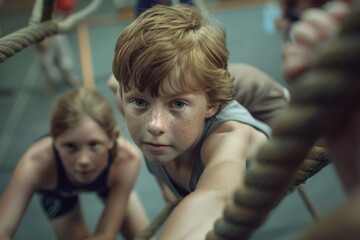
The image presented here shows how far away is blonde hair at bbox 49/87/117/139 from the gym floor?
A: 52 cm

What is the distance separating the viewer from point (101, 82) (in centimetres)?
242

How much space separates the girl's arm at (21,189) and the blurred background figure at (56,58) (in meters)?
1.31

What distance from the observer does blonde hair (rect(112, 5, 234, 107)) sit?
0.55 m

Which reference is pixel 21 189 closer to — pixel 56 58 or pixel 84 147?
pixel 84 147

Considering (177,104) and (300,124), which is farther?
(177,104)

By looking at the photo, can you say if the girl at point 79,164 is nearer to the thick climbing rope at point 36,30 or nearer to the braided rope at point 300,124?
the thick climbing rope at point 36,30

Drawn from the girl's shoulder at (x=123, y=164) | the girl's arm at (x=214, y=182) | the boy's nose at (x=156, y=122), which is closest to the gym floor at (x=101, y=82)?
the girl's shoulder at (x=123, y=164)

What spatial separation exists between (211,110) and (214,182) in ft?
A: 0.52

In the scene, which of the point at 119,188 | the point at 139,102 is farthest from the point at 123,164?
the point at 139,102

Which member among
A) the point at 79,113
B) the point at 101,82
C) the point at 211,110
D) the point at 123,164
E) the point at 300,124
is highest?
the point at 300,124

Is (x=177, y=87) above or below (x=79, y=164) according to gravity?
above

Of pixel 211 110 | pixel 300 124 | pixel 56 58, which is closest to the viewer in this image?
pixel 300 124

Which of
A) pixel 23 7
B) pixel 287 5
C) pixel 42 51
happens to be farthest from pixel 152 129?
pixel 23 7

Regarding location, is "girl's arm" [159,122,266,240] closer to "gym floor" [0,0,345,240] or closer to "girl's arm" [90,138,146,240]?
"girl's arm" [90,138,146,240]
